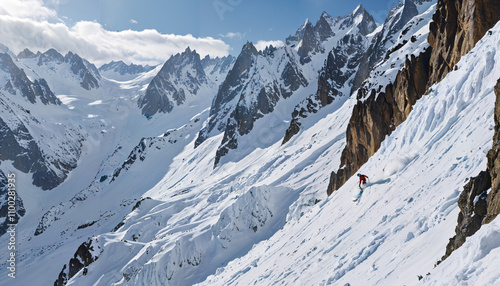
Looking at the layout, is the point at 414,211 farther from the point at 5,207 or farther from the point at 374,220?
the point at 5,207

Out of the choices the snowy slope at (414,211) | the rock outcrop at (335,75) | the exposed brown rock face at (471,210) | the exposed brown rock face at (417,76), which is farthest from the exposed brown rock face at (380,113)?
the rock outcrop at (335,75)

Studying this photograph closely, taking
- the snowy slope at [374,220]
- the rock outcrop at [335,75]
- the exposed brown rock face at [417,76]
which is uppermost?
the rock outcrop at [335,75]

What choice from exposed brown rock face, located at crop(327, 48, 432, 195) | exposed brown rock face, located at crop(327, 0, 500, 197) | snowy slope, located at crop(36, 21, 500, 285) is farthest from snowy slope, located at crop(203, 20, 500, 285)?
exposed brown rock face, located at crop(327, 48, 432, 195)

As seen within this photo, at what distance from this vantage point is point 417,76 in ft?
77.6

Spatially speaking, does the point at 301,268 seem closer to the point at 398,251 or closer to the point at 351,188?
the point at 398,251

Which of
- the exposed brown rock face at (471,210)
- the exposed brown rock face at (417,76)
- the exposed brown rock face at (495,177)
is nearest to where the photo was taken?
the exposed brown rock face at (495,177)

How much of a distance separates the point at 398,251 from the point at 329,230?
6.60 metres

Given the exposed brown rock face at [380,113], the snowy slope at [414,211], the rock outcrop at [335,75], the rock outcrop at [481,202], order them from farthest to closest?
the rock outcrop at [335,75], the exposed brown rock face at [380,113], the snowy slope at [414,211], the rock outcrop at [481,202]

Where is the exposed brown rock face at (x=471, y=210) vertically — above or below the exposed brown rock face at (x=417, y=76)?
below

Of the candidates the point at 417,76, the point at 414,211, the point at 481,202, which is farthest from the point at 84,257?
the point at 481,202

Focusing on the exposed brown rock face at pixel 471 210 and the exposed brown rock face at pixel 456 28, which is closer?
the exposed brown rock face at pixel 471 210

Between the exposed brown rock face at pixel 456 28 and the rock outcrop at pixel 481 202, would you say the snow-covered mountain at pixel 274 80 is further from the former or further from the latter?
the rock outcrop at pixel 481 202

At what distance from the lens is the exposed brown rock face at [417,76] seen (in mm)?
18641

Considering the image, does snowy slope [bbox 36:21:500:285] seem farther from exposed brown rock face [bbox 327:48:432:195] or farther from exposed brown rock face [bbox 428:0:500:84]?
exposed brown rock face [bbox 327:48:432:195]
